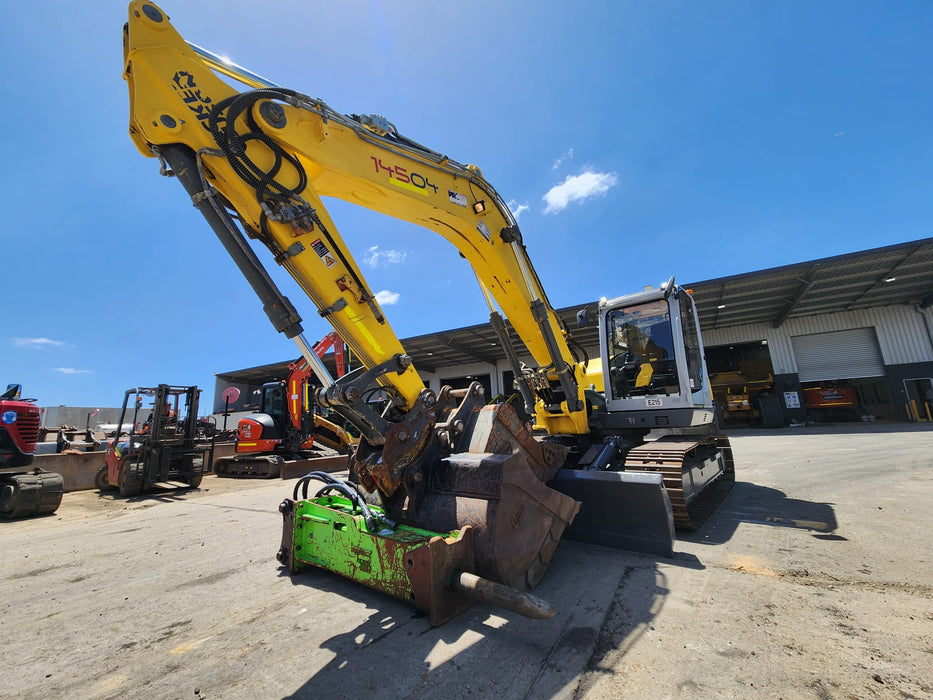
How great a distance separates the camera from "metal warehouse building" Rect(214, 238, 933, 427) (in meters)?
16.2

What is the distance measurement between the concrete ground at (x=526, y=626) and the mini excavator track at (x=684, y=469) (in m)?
0.27

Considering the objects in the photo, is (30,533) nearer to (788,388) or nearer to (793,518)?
(793,518)

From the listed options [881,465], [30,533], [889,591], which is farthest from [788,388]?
[30,533]

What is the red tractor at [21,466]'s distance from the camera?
626cm

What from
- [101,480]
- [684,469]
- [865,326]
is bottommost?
[101,480]

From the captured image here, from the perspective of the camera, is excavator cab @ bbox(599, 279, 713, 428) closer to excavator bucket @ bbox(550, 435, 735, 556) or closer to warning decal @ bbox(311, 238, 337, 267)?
excavator bucket @ bbox(550, 435, 735, 556)

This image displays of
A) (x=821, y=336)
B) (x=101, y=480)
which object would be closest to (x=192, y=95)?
(x=101, y=480)

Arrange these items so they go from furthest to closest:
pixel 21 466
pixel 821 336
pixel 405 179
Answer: pixel 821 336
pixel 21 466
pixel 405 179

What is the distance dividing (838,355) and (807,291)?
5.95 meters

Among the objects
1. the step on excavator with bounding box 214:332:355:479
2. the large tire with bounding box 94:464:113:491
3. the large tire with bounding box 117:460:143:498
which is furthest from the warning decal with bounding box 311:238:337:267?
the large tire with bounding box 94:464:113:491

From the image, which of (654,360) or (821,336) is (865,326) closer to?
(821,336)

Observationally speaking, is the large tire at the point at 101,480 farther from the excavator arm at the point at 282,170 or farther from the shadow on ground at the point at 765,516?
the shadow on ground at the point at 765,516

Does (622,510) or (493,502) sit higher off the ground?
(493,502)

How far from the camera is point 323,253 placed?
2896 mm
